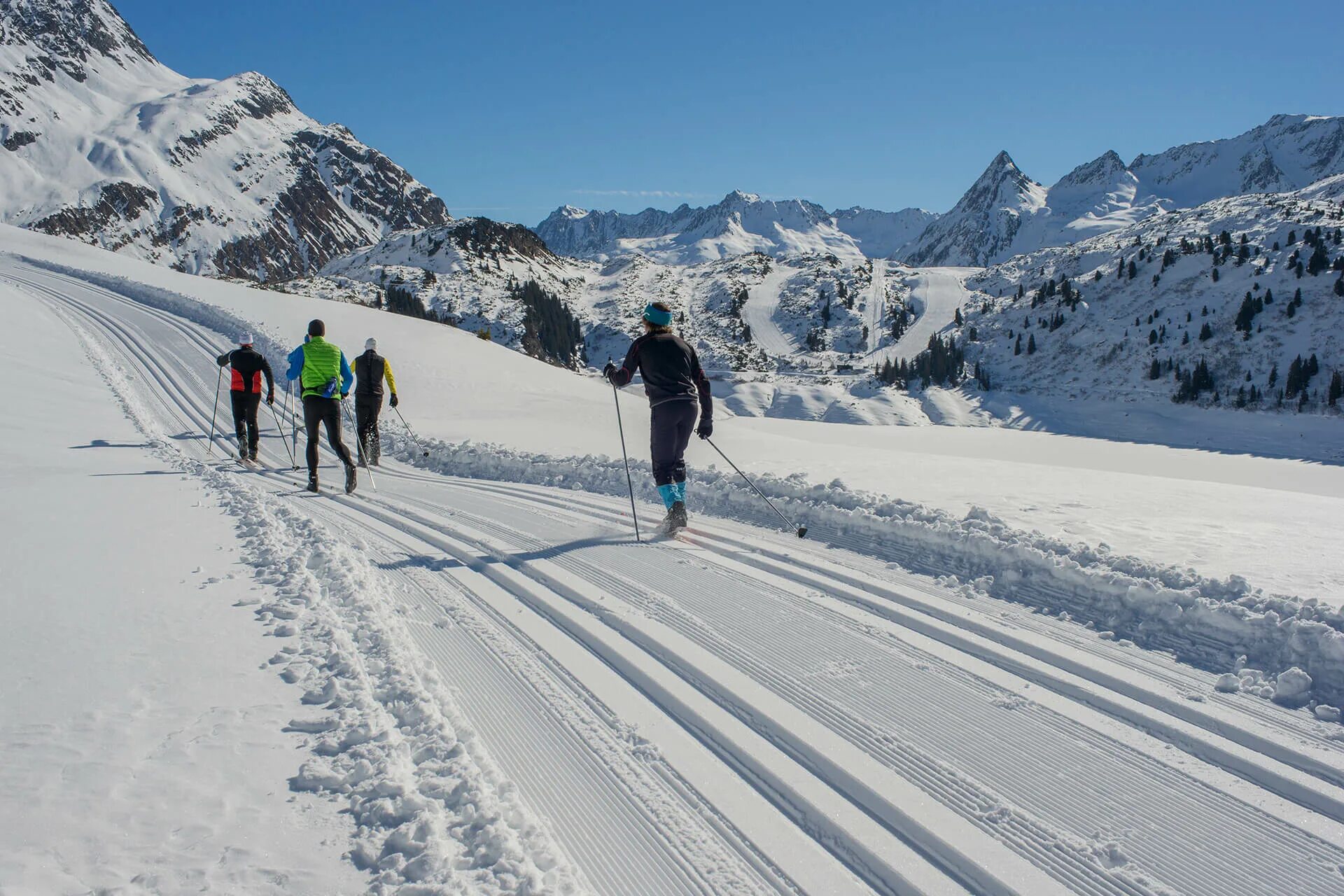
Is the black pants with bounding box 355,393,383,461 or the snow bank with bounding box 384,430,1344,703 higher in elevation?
the black pants with bounding box 355,393,383,461

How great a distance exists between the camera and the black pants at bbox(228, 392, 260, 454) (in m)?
11.7

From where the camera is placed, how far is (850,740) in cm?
336

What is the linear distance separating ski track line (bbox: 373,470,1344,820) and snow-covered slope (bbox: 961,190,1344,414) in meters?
78.0

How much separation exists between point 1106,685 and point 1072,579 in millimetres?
1649

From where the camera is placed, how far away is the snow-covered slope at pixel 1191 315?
232 ft

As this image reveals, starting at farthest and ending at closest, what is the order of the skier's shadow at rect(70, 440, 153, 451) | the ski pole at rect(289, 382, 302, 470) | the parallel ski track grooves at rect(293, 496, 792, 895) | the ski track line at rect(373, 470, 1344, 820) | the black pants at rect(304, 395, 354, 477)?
the ski pole at rect(289, 382, 302, 470) < the skier's shadow at rect(70, 440, 153, 451) < the black pants at rect(304, 395, 354, 477) < the ski track line at rect(373, 470, 1344, 820) < the parallel ski track grooves at rect(293, 496, 792, 895)

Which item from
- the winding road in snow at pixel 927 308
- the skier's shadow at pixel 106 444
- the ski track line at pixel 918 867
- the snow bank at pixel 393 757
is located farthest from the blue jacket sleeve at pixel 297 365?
the winding road in snow at pixel 927 308

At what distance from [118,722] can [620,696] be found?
7.26 ft

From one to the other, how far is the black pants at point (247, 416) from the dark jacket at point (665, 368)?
25.4ft

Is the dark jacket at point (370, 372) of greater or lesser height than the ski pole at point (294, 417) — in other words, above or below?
above

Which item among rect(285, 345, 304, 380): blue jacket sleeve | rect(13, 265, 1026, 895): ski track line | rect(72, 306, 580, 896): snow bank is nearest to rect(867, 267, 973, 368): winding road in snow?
rect(285, 345, 304, 380): blue jacket sleeve

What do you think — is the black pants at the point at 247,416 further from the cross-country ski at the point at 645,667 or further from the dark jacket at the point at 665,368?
the dark jacket at the point at 665,368

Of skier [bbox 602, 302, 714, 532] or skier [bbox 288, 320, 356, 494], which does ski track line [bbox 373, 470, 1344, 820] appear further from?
skier [bbox 288, 320, 356, 494]

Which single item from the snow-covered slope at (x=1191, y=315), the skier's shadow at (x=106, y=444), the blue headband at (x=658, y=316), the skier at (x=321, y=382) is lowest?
the skier's shadow at (x=106, y=444)
